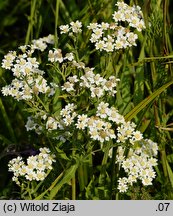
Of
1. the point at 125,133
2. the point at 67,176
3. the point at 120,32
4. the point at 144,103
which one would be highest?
the point at 120,32

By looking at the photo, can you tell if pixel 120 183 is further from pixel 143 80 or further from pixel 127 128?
pixel 143 80

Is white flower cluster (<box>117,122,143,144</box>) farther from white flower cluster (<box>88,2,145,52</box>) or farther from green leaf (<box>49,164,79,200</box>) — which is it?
white flower cluster (<box>88,2,145,52</box>)

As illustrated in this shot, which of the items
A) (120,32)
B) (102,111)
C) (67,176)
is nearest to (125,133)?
(102,111)

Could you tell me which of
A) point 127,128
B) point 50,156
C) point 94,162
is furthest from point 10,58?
point 94,162

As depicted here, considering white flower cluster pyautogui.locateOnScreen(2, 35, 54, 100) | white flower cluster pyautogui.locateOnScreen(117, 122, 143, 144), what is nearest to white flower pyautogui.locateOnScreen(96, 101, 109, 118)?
white flower cluster pyautogui.locateOnScreen(117, 122, 143, 144)

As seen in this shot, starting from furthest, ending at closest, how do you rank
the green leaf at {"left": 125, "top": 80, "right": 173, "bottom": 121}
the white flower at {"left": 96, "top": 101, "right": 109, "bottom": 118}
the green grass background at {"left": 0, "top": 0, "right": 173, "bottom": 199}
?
the green grass background at {"left": 0, "top": 0, "right": 173, "bottom": 199} < the green leaf at {"left": 125, "top": 80, "right": 173, "bottom": 121} < the white flower at {"left": 96, "top": 101, "right": 109, "bottom": 118}

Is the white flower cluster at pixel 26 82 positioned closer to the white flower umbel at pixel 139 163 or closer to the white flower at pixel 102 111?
the white flower at pixel 102 111

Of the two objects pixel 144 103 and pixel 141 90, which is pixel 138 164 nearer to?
pixel 144 103
